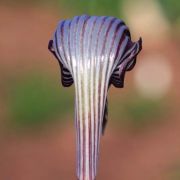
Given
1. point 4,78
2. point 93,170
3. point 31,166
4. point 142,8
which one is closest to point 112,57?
point 93,170

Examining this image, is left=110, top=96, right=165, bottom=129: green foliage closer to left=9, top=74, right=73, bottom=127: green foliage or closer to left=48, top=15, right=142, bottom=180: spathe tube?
left=9, top=74, right=73, bottom=127: green foliage

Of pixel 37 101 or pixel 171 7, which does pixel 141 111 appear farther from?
pixel 171 7

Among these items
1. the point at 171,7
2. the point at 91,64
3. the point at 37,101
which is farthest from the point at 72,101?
the point at 91,64

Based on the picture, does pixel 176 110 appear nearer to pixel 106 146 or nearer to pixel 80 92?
pixel 106 146

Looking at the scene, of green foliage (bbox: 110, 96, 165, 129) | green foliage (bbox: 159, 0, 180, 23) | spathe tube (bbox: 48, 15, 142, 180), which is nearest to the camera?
spathe tube (bbox: 48, 15, 142, 180)

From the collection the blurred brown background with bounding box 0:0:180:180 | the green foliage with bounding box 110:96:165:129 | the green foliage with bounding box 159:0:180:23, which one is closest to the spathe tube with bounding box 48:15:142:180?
the blurred brown background with bounding box 0:0:180:180

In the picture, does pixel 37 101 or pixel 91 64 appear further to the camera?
pixel 37 101
